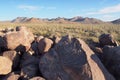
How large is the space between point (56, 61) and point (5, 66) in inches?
84.3

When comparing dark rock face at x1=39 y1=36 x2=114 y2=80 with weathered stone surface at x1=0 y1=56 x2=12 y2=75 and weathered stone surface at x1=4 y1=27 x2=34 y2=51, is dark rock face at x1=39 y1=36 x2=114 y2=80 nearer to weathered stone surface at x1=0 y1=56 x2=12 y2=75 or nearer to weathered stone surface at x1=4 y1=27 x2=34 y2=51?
weathered stone surface at x1=0 y1=56 x2=12 y2=75

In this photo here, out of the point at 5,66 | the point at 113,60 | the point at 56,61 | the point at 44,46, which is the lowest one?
the point at 5,66

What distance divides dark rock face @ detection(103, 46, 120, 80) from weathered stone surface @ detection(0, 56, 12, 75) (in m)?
→ 3.46

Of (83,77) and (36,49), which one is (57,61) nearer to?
(83,77)

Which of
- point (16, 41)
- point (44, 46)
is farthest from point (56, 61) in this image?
point (16, 41)

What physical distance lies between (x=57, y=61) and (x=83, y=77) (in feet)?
3.66

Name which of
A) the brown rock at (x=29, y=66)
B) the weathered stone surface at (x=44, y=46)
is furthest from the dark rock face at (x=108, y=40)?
the brown rock at (x=29, y=66)

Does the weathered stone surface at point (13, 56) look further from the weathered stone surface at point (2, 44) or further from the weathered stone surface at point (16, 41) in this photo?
the weathered stone surface at point (2, 44)

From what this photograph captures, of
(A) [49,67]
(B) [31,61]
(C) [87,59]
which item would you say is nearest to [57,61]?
(A) [49,67]

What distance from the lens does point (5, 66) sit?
9375 millimetres

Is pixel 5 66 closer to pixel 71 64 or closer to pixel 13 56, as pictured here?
pixel 13 56

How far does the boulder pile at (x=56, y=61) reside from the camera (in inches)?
306

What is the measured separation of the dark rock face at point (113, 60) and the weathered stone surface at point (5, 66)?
346 cm

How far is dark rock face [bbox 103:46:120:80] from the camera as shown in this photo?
352 inches
